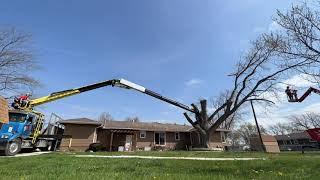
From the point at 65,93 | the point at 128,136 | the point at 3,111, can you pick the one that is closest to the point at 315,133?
the point at 128,136

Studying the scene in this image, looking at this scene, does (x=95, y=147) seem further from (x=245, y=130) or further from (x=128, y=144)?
(x=245, y=130)

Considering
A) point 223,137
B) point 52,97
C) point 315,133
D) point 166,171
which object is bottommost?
point 166,171

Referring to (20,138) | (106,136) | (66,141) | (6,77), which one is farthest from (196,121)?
(6,77)

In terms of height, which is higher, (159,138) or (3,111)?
(159,138)

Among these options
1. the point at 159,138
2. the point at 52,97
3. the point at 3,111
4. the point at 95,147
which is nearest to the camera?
the point at 3,111

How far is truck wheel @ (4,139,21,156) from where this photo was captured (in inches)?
648

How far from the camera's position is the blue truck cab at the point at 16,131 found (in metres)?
16.5

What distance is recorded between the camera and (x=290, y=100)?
2198 cm

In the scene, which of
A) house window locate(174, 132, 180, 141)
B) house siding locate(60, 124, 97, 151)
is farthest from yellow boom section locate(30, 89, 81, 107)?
house window locate(174, 132, 180, 141)

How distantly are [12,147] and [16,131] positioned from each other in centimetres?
111

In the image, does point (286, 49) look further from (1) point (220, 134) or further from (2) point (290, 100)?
(1) point (220, 134)

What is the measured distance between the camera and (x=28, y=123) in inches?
731

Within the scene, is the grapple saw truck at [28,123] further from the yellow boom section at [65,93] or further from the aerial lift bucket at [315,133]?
the aerial lift bucket at [315,133]

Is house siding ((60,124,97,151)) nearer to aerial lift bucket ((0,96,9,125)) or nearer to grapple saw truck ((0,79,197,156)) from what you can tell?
grapple saw truck ((0,79,197,156))
